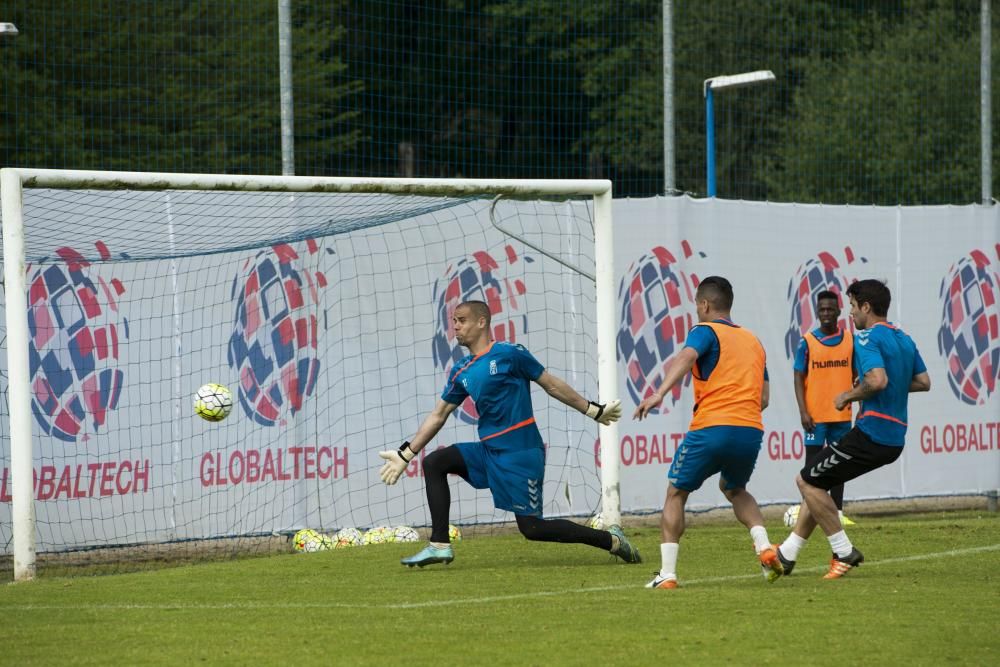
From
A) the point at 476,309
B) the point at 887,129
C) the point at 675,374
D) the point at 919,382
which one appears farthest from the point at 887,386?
A: the point at 887,129

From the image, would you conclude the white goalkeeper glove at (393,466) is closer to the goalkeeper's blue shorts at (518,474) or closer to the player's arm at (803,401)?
the goalkeeper's blue shorts at (518,474)

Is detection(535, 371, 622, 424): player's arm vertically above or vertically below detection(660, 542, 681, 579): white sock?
above

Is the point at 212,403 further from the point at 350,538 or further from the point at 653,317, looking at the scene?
the point at 653,317

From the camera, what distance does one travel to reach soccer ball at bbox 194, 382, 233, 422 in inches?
469

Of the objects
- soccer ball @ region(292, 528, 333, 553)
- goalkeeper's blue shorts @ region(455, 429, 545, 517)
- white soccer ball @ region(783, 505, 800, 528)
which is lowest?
white soccer ball @ region(783, 505, 800, 528)

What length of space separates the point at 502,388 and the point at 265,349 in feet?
12.7

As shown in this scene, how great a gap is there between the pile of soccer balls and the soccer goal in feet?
0.90

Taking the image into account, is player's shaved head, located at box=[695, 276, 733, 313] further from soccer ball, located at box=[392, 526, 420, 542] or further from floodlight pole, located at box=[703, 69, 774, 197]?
floodlight pole, located at box=[703, 69, 774, 197]

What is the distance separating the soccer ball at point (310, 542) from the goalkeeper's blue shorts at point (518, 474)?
299cm

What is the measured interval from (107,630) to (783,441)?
8.96 metres

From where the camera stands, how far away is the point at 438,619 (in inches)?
327

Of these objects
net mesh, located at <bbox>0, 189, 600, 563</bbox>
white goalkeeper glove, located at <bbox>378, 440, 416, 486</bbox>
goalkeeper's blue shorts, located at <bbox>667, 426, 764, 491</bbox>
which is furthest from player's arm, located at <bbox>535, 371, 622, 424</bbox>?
net mesh, located at <bbox>0, 189, 600, 563</bbox>

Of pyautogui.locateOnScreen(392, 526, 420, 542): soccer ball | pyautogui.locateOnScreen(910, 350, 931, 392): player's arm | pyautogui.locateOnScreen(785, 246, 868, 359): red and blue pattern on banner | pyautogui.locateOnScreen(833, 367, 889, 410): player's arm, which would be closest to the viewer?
pyautogui.locateOnScreen(833, 367, 889, 410): player's arm

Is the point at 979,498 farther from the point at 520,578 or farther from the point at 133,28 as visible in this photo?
the point at 133,28
